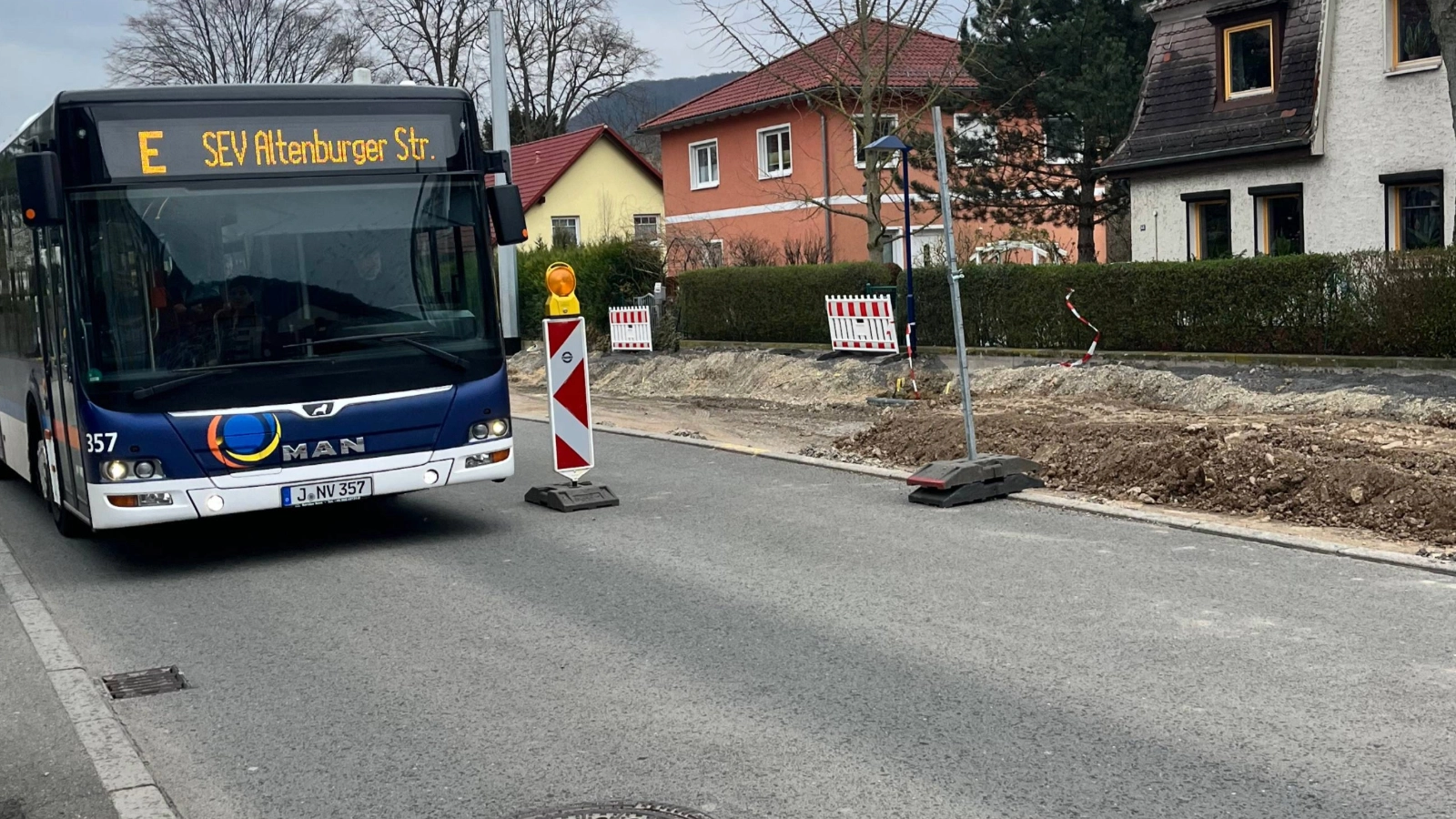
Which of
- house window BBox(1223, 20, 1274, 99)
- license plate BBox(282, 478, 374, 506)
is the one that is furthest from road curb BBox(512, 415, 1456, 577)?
house window BBox(1223, 20, 1274, 99)

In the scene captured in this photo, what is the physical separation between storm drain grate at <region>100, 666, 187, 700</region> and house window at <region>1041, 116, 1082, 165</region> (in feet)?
95.1

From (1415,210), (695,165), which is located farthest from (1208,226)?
(695,165)

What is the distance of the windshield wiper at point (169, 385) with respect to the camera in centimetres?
903

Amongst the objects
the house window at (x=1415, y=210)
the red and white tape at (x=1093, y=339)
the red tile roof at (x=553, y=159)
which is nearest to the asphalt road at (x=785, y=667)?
the red and white tape at (x=1093, y=339)

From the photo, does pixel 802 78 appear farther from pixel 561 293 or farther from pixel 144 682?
pixel 144 682

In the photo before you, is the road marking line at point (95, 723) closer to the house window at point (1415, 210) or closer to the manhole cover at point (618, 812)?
the manhole cover at point (618, 812)

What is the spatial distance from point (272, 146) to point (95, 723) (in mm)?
4454

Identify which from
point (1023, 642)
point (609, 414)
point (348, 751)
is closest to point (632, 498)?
point (1023, 642)

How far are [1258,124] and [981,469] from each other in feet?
57.2

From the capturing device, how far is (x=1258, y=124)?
2597 cm

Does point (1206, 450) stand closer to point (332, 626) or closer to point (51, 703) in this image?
point (332, 626)

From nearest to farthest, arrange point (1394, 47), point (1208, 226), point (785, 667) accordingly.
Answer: point (785, 667)
point (1394, 47)
point (1208, 226)

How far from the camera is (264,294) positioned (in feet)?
30.7

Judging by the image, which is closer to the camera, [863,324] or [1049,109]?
[863,324]
